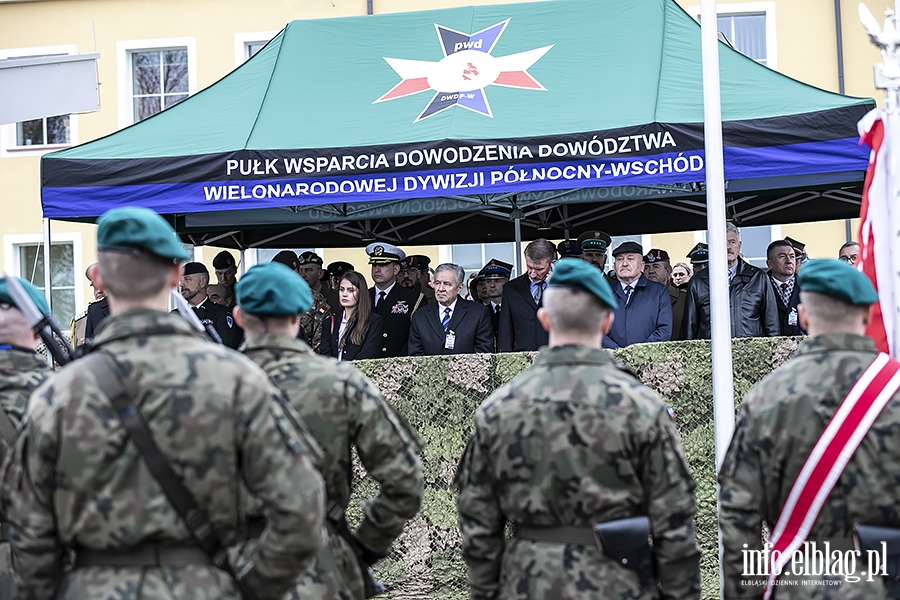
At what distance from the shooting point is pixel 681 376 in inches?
263

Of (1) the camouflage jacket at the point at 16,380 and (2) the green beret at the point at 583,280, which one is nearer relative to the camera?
(2) the green beret at the point at 583,280

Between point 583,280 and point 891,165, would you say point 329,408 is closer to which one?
point 583,280

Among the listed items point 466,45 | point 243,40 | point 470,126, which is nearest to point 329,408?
point 470,126

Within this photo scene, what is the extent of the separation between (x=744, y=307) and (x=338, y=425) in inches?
181

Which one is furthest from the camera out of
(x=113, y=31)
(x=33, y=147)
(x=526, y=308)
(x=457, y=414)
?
(x=33, y=147)

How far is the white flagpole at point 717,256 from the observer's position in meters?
5.86

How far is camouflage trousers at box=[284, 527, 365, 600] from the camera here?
3996 mm

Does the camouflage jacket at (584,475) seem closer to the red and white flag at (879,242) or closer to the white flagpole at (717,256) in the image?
the red and white flag at (879,242)

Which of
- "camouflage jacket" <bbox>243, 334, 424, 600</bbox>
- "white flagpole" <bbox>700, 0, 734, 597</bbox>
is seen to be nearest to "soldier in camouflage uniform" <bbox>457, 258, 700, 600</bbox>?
"camouflage jacket" <bbox>243, 334, 424, 600</bbox>

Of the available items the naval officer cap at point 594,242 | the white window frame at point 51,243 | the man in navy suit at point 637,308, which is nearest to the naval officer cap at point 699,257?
the naval officer cap at point 594,242

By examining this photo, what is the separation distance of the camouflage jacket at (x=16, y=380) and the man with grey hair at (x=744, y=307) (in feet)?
16.3

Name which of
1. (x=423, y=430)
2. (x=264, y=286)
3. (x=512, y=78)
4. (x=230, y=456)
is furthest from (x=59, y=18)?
(x=230, y=456)

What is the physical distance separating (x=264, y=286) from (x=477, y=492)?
103 centimetres

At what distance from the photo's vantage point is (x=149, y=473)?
2.94 meters
